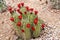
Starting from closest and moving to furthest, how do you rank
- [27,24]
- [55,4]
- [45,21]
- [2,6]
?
[27,24]
[45,21]
[55,4]
[2,6]

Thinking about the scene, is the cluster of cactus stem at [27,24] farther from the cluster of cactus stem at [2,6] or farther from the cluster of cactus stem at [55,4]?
the cluster of cactus stem at [2,6]

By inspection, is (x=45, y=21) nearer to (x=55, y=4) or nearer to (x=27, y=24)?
(x=55, y=4)

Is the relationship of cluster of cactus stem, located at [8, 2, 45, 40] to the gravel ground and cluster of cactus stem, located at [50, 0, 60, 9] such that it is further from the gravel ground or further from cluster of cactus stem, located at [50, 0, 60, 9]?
cluster of cactus stem, located at [50, 0, 60, 9]

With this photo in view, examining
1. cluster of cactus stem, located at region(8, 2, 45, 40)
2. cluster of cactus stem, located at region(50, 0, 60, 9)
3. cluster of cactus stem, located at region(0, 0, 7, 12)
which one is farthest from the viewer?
cluster of cactus stem, located at region(0, 0, 7, 12)

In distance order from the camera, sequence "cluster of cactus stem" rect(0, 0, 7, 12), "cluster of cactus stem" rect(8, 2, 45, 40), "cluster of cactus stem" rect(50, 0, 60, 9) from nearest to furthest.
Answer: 1. "cluster of cactus stem" rect(8, 2, 45, 40)
2. "cluster of cactus stem" rect(50, 0, 60, 9)
3. "cluster of cactus stem" rect(0, 0, 7, 12)

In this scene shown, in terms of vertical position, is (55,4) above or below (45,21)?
above

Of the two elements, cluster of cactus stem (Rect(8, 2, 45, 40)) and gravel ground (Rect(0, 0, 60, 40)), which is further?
gravel ground (Rect(0, 0, 60, 40))

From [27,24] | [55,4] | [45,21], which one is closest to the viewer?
[27,24]

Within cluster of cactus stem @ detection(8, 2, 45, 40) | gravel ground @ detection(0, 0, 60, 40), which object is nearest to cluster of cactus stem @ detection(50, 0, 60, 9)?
gravel ground @ detection(0, 0, 60, 40)

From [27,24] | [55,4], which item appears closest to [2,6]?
[55,4]
